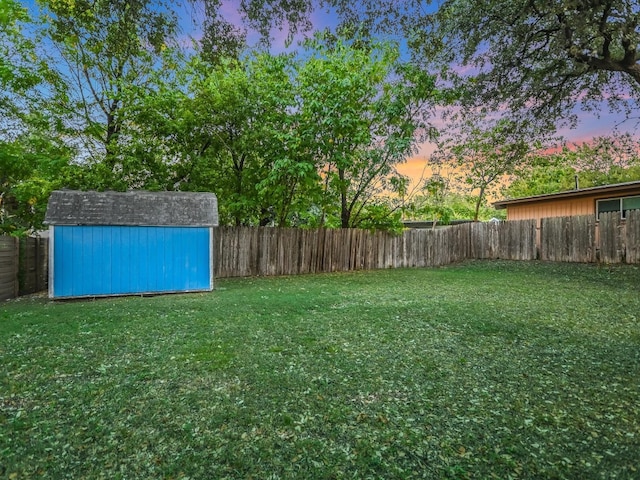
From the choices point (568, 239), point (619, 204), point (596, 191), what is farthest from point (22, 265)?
point (619, 204)

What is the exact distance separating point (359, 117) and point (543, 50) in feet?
16.8

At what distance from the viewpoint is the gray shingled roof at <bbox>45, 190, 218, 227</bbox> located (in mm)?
7699

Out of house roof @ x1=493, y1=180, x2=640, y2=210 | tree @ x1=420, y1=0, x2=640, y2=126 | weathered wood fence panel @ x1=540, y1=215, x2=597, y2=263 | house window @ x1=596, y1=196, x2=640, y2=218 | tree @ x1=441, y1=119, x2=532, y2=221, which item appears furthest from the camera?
tree @ x1=441, y1=119, x2=532, y2=221

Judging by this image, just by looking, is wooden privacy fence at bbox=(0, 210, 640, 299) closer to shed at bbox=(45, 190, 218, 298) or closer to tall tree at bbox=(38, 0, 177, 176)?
shed at bbox=(45, 190, 218, 298)

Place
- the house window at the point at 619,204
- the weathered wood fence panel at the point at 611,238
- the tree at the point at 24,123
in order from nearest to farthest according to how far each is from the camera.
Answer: the tree at the point at 24,123 < the weathered wood fence panel at the point at 611,238 < the house window at the point at 619,204

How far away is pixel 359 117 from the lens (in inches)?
464

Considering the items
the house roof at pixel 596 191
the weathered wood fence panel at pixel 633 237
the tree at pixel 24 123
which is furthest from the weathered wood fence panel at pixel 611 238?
the tree at pixel 24 123

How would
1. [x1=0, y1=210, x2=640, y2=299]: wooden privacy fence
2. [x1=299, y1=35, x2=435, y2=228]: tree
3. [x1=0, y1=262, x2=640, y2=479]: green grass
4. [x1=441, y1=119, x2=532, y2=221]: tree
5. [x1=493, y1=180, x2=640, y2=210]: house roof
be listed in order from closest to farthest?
[x1=0, y1=262, x2=640, y2=479]: green grass < [x1=0, y1=210, x2=640, y2=299]: wooden privacy fence < [x1=299, y1=35, x2=435, y2=228]: tree < [x1=493, y1=180, x2=640, y2=210]: house roof < [x1=441, y1=119, x2=532, y2=221]: tree

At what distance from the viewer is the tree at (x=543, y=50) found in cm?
677

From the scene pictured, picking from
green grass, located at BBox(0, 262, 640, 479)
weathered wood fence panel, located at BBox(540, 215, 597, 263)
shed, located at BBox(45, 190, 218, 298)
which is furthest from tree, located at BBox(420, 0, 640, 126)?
shed, located at BBox(45, 190, 218, 298)

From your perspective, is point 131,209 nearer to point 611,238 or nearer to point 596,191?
point 611,238

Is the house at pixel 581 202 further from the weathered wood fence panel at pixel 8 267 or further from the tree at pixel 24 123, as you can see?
the tree at pixel 24 123

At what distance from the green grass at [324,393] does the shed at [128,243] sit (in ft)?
6.13

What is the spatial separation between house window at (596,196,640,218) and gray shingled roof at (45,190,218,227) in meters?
13.2
